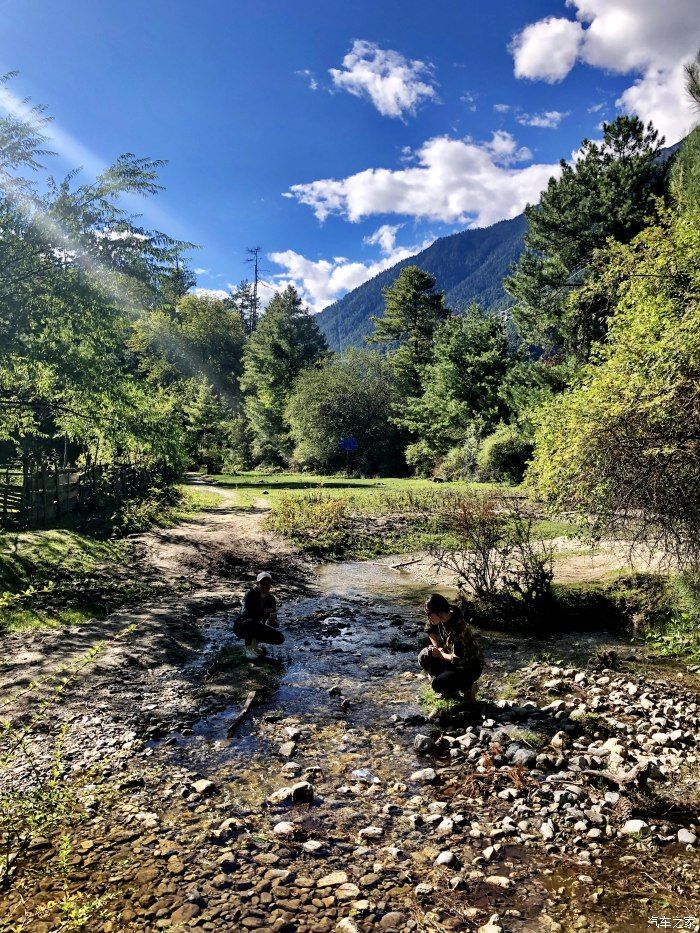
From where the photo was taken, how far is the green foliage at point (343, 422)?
50219 millimetres

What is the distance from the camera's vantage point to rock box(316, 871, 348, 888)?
14.7ft

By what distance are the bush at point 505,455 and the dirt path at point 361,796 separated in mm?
26261

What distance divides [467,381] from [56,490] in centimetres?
3158

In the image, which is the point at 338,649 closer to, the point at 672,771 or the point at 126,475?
the point at 672,771

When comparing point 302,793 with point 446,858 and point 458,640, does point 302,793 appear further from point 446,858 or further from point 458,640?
point 458,640

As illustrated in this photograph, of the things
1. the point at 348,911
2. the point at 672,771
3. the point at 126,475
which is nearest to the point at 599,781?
the point at 672,771

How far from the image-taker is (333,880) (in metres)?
4.53

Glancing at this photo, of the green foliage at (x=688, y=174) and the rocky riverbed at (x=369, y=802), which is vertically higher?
the green foliage at (x=688, y=174)

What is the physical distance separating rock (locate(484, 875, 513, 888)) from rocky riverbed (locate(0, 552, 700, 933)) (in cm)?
3

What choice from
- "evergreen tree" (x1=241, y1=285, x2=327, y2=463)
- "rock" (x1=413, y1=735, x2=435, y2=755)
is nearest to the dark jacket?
"rock" (x1=413, y1=735, x2=435, y2=755)

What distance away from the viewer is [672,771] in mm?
5875

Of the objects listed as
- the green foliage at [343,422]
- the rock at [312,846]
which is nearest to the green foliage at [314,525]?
the rock at [312,846]

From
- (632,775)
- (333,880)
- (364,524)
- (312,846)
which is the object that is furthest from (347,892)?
(364,524)

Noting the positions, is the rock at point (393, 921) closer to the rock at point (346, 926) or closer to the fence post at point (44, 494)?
the rock at point (346, 926)
